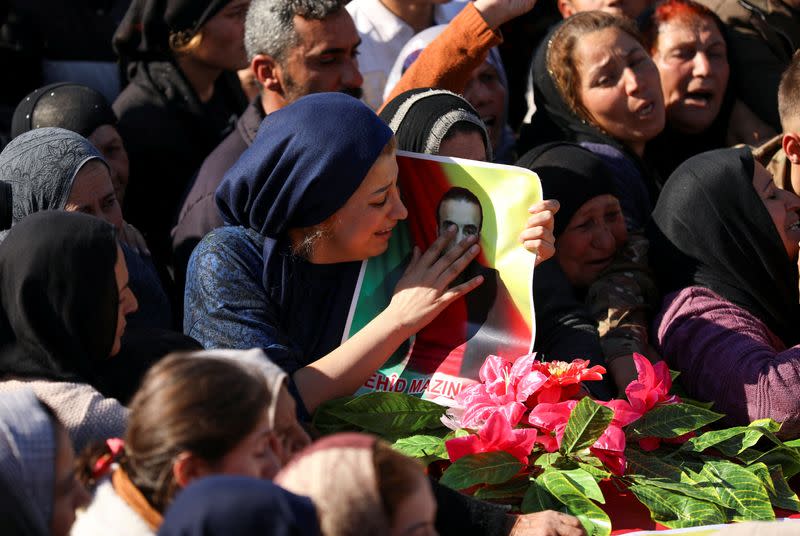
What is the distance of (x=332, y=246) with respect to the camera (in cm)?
322

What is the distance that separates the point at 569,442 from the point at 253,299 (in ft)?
2.99

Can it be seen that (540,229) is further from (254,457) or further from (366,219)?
(254,457)

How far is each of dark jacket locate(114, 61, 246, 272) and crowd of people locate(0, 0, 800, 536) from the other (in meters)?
0.01

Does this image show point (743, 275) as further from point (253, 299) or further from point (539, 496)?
point (253, 299)

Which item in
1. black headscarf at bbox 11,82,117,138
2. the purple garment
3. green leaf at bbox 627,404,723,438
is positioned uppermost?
black headscarf at bbox 11,82,117,138

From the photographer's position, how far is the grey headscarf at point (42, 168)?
3.54 meters

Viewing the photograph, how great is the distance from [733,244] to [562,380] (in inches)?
37.0

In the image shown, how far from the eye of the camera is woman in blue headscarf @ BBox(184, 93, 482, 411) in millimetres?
3078

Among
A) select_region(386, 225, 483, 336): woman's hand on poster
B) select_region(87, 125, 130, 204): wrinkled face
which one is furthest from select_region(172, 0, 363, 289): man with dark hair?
select_region(386, 225, 483, 336): woman's hand on poster

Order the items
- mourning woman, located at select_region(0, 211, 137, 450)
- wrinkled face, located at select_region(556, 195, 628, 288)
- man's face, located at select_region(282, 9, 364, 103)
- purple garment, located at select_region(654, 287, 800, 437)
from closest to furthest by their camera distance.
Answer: mourning woman, located at select_region(0, 211, 137, 450)
purple garment, located at select_region(654, 287, 800, 437)
wrinkled face, located at select_region(556, 195, 628, 288)
man's face, located at select_region(282, 9, 364, 103)

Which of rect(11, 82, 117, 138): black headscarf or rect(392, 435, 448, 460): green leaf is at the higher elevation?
rect(11, 82, 117, 138): black headscarf

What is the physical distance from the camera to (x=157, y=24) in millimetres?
5070

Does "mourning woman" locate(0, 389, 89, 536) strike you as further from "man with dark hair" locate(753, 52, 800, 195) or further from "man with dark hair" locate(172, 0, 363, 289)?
"man with dark hair" locate(753, 52, 800, 195)

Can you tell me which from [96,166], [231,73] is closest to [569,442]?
[96,166]
